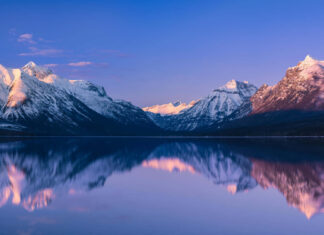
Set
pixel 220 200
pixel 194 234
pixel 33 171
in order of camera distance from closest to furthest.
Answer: pixel 194 234 → pixel 220 200 → pixel 33 171

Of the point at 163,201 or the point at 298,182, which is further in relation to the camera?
the point at 298,182

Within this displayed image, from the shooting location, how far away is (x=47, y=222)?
2894cm

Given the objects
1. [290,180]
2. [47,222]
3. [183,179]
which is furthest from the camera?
Answer: [183,179]

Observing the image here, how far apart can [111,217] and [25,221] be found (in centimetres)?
614

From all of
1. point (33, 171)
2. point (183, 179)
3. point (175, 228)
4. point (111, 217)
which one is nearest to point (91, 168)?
point (33, 171)

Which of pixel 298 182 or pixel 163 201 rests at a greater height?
pixel 298 182

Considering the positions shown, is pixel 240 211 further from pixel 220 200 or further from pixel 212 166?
pixel 212 166

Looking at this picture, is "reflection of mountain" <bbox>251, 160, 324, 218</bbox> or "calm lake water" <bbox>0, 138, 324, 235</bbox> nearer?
"calm lake water" <bbox>0, 138, 324, 235</bbox>

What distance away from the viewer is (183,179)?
5388 centimetres

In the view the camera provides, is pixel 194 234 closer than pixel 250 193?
Yes

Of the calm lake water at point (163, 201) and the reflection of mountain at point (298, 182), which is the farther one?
the reflection of mountain at point (298, 182)

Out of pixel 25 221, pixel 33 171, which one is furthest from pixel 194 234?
pixel 33 171

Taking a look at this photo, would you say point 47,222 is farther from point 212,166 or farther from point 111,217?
point 212,166

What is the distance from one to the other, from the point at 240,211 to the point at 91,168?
38470mm
